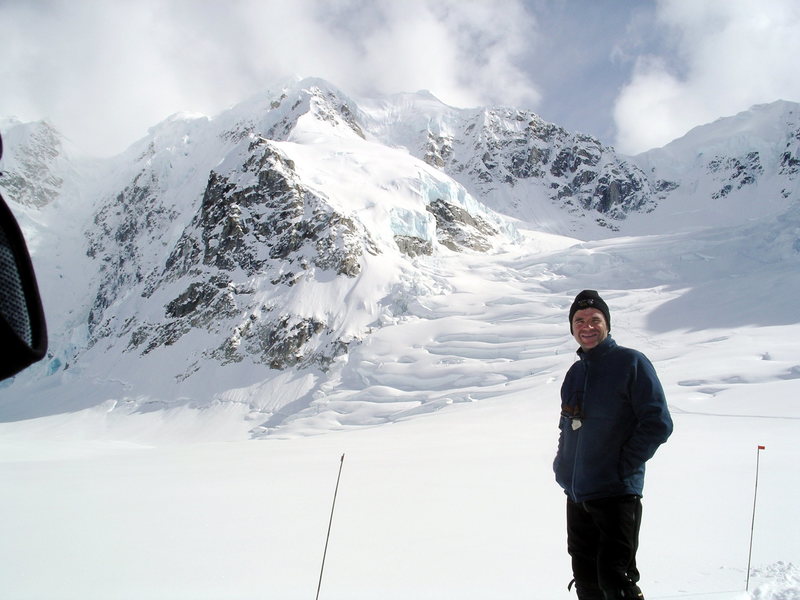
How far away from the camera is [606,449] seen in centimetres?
298

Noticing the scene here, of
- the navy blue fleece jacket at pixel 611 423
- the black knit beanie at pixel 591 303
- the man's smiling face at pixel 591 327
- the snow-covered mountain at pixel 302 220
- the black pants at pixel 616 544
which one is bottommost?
the black pants at pixel 616 544

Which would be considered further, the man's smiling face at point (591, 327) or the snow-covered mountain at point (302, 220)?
the snow-covered mountain at point (302, 220)

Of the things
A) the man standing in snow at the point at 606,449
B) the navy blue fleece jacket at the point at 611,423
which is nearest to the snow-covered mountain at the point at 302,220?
the man standing in snow at the point at 606,449

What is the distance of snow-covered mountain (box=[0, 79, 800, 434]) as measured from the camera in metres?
41.0

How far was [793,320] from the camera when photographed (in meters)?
26.9

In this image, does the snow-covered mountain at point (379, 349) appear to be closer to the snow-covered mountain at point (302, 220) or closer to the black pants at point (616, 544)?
the snow-covered mountain at point (302, 220)

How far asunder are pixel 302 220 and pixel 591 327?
159 feet

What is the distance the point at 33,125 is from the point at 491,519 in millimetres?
138638

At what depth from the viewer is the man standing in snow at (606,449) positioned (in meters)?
2.86

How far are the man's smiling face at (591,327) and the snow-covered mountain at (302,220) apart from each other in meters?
25.4

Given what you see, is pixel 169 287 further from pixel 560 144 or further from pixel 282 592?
pixel 560 144

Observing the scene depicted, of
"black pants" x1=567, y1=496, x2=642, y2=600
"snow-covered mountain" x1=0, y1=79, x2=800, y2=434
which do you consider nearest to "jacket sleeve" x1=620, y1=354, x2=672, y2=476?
"black pants" x1=567, y1=496, x2=642, y2=600

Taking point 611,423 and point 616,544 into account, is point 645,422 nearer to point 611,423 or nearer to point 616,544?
point 611,423

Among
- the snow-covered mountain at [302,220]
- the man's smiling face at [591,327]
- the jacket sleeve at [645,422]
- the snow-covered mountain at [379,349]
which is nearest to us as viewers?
the jacket sleeve at [645,422]
